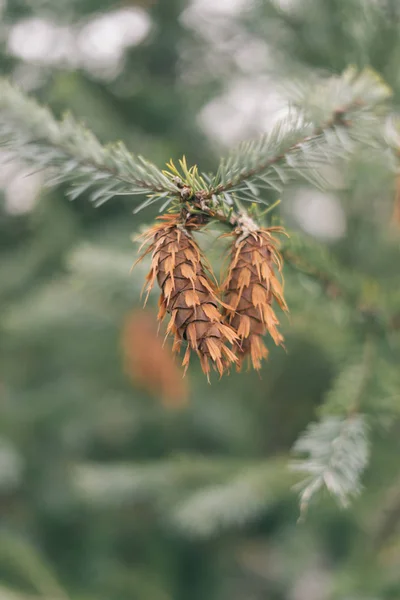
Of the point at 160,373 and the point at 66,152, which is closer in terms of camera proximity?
the point at 66,152

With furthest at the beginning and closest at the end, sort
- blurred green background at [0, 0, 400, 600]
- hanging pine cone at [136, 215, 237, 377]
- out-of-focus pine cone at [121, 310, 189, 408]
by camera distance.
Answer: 1. out-of-focus pine cone at [121, 310, 189, 408]
2. blurred green background at [0, 0, 400, 600]
3. hanging pine cone at [136, 215, 237, 377]

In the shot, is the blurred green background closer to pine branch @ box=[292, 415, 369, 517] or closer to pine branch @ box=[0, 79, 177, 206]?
pine branch @ box=[292, 415, 369, 517]

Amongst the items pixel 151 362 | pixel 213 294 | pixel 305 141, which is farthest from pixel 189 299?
pixel 151 362

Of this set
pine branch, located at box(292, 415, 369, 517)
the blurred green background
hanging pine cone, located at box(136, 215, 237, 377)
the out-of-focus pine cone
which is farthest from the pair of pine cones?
the out-of-focus pine cone

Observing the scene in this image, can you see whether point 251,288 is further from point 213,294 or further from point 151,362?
point 151,362

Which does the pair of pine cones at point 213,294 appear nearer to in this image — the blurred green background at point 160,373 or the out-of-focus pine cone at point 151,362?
the blurred green background at point 160,373

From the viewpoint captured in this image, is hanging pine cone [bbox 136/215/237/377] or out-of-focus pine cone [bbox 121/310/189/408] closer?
hanging pine cone [bbox 136/215/237/377]
